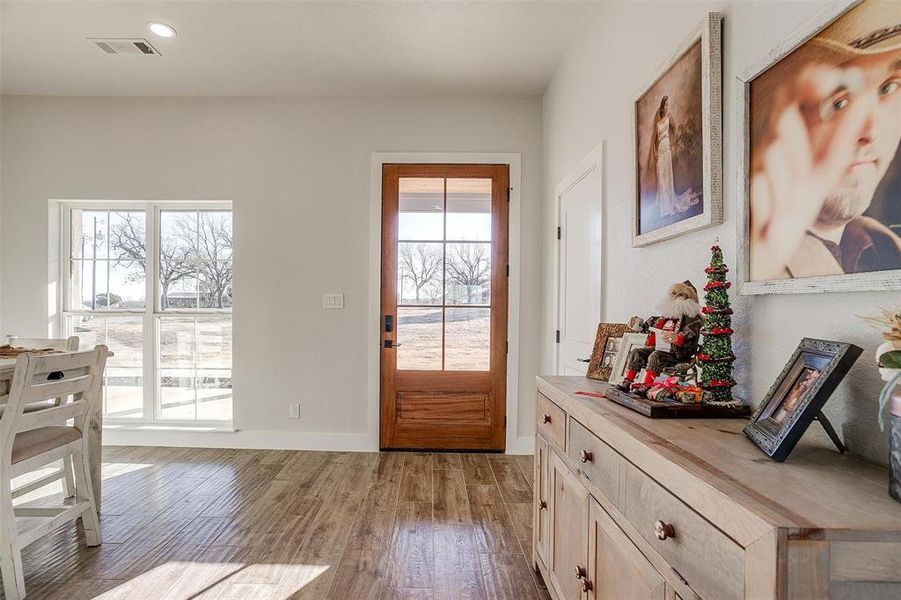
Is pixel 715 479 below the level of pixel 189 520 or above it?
above

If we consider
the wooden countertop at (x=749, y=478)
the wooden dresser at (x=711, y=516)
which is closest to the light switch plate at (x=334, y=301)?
the wooden dresser at (x=711, y=516)

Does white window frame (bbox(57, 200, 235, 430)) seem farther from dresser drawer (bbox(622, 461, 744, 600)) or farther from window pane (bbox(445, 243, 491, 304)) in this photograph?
dresser drawer (bbox(622, 461, 744, 600))

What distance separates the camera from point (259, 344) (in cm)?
381

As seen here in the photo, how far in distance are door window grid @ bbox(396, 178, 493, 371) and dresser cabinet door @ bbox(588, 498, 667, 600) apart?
2474 mm

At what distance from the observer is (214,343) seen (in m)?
3.94

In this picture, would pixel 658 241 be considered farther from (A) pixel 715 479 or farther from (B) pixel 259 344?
(B) pixel 259 344

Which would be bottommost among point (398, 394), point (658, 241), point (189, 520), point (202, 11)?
point (189, 520)

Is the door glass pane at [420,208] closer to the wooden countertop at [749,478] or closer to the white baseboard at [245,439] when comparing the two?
the white baseboard at [245,439]

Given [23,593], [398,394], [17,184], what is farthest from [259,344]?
[17,184]

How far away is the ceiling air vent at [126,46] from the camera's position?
3.00 m

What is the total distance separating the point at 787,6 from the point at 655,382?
1.00 meters

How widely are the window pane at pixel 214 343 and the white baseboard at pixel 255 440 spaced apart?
56 cm

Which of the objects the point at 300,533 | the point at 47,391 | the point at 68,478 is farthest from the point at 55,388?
Result: the point at 300,533

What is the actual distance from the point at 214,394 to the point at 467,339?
2207 mm
